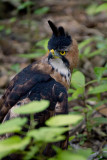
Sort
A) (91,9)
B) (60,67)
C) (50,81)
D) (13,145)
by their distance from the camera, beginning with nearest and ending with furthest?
(13,145) < (50,81) < (60,67) < (91,9)

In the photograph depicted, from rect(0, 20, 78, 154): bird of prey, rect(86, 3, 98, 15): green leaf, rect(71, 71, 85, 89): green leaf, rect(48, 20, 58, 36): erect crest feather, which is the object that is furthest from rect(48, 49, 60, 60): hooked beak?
rect(86, 3, 98, 15): green leaf

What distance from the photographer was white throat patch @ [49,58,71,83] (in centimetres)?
418

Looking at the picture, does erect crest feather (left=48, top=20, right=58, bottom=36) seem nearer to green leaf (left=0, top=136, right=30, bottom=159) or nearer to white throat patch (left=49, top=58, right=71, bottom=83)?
white throat patch (left=49, top=58, right=71, bottom=83)

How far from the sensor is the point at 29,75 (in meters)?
3.99

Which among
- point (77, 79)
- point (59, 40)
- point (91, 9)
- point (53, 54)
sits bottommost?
point (77, 79)

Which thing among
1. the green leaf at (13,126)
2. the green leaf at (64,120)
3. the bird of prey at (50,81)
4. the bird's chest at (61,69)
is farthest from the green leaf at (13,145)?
the bird's chest at (61,69)

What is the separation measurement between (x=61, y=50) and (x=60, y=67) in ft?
0.81

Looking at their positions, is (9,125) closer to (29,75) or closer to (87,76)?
(29,75)

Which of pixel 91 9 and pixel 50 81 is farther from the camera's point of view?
pixel 91 9

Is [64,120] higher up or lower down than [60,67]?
lower down

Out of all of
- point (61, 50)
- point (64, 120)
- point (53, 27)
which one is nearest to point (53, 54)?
point (61, 50)

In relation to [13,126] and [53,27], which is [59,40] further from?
[13,126]

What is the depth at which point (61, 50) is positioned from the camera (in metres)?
4.30

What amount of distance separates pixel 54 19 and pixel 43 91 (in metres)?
6.69
